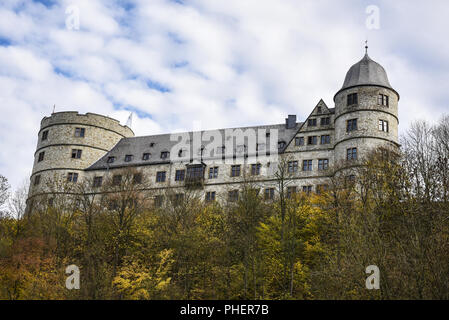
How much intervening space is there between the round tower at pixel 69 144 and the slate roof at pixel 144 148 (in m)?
1.39

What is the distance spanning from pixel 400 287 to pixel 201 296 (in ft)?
44.6

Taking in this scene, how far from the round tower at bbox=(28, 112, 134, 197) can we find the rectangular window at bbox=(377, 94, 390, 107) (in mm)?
34097

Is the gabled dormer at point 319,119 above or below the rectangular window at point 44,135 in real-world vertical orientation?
below

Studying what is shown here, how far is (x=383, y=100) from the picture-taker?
170 feet

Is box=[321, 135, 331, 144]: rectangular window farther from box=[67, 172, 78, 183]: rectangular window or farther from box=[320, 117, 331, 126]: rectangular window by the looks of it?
box=[67, 172, 78, 183]: rectangular window

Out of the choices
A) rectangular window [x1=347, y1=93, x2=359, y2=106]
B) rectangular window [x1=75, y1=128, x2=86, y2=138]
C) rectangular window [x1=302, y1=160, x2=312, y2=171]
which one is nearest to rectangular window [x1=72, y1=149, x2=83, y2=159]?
rectangular window [x1=75, y1=128, x2=86, y2=138]

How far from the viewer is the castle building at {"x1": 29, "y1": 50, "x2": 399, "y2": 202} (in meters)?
51.2

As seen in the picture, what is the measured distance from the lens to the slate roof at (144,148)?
58.8 metres

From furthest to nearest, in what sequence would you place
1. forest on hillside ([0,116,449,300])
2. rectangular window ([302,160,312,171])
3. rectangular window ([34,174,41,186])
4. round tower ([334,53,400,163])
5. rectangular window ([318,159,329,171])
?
rectangular window ([34,174,41,186])
rectangular window ([302,160,312,171])
rectangular window ([318,159,329,171])
round tower ([334,53,400,163])
forest on hillside ([0,116,449,300])

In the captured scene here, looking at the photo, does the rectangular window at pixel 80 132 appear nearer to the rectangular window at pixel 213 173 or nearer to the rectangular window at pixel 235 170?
the rectangular window at pixel 213 173

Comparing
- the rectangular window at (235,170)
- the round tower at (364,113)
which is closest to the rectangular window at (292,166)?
the round tower at (364,113)

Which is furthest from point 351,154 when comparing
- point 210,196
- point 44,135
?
point 44,135

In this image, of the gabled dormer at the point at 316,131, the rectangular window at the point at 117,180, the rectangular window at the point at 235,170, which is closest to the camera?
the rectangular window at the point at 117,180
